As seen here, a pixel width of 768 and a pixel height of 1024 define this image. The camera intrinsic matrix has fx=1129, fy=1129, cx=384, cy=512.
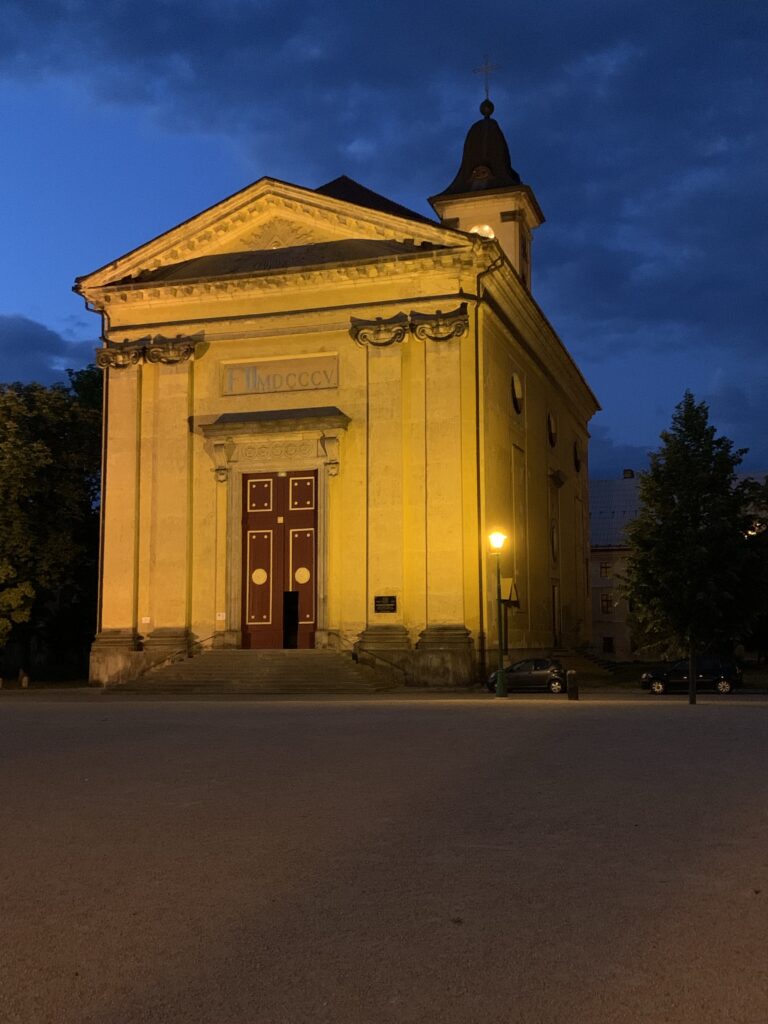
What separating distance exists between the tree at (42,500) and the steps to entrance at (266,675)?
8.49 metres

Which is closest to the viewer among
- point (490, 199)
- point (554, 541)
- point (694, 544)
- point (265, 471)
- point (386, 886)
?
point (386, 886)

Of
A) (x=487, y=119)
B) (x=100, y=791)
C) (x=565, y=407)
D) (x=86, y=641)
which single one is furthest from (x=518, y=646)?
(x=100, y=791)

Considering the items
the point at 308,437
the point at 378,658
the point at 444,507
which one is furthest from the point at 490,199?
the point at 378,658

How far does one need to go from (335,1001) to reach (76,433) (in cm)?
3961

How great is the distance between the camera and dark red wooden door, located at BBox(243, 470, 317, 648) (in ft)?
Result: 118

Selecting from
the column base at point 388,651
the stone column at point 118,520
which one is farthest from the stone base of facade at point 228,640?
the column base at point 388,651

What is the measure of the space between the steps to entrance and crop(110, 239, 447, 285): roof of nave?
40.6 feet

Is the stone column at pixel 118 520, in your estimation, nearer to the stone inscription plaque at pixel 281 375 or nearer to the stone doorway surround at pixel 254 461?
the stone doorway surround at pixel 254 461

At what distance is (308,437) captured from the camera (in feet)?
117

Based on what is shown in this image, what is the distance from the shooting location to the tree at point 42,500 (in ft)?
128

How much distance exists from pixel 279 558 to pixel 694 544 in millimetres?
14825

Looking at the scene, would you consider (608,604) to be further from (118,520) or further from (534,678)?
(118,520)

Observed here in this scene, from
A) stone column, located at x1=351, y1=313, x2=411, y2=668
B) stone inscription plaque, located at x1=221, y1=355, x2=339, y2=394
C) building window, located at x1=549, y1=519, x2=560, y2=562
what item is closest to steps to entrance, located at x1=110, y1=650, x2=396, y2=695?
stone column, located at x1=351, y1=313, x2=411, y2=668

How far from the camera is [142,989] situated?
496 centimetres
